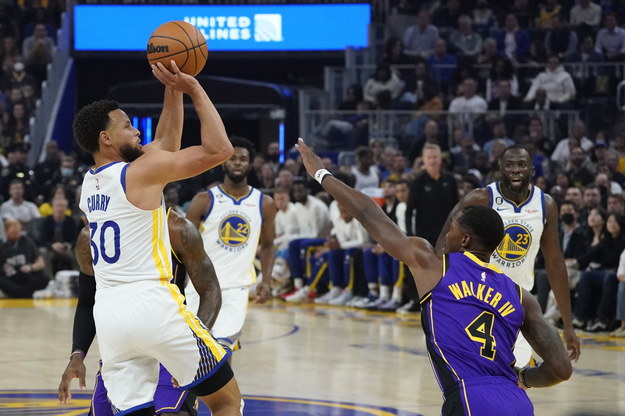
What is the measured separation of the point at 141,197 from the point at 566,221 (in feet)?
26.2

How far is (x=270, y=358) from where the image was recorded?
9812mm

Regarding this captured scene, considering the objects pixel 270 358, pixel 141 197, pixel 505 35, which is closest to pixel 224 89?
pixel 505 35

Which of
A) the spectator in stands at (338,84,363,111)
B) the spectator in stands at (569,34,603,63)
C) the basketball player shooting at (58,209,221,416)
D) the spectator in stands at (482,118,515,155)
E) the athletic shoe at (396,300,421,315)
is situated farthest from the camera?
the spectator in stands at (338,84,363,111)

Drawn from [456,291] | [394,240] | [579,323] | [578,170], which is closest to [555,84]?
[578,170]

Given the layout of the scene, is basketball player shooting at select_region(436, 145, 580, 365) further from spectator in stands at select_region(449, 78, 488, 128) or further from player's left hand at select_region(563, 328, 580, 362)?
spectator in stands at select_region(449, 78, 488, 128)

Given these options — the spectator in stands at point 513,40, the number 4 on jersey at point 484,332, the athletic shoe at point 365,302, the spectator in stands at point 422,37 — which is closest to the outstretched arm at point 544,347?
the number 4 on jersey at point 484,332

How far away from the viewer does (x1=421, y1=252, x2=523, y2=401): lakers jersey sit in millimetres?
4172

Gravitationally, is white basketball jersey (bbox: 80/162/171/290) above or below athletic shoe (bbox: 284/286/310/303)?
above

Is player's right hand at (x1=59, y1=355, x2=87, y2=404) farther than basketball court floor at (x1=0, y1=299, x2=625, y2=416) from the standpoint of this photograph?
No

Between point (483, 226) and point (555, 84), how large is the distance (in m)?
13.1

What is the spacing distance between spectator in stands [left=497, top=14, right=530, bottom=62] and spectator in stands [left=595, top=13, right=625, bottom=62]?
121 centimetres

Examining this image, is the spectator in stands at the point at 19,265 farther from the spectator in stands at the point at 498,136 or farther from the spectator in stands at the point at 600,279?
the spectator in stands at the point at 600,279

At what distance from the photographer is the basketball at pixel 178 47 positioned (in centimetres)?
506

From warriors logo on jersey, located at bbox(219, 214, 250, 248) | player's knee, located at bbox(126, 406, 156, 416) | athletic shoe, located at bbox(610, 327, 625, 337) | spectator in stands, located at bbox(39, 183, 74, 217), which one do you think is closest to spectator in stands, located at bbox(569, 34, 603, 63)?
athletic shoe, located at bbox(610, 327, 625, 337)
